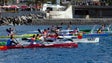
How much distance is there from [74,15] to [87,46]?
270 feet

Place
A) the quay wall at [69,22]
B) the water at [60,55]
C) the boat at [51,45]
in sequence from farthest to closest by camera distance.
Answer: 1. the quay wall at [69,22]
2. the boat at [51,45]
3. the water at [60,55]

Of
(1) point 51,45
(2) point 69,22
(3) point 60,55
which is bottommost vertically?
(2) point 69,22

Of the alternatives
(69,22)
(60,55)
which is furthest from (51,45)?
(69,22)

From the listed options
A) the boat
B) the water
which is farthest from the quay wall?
the boat

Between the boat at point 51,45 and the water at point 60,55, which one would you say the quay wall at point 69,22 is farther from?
the boat at point 51,45

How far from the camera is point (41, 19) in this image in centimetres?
12050

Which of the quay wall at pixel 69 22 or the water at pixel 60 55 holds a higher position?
A: the water at pixel 60 55

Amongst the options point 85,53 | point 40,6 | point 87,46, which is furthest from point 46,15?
point 85,53

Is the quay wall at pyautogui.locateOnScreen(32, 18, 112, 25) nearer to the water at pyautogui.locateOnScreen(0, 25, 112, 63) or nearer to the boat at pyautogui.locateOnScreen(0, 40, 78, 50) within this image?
the water at pyautogui.locateOnScreen(0, 25, 112, 63)

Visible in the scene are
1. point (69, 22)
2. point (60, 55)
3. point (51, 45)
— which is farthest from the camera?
point (69, 22)

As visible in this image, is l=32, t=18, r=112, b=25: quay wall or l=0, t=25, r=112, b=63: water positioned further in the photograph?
l=32, t=18, r=112, b=25: quay wall

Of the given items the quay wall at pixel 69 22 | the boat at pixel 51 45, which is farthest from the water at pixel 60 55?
the quay wall at pixel 69 22

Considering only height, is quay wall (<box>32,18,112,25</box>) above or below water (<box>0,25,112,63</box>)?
below

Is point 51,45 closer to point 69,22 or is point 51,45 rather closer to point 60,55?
point 60,55
